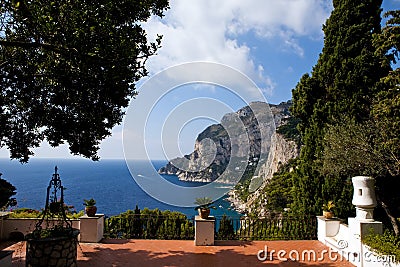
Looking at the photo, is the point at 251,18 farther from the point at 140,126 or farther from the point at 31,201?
the point at 31,201

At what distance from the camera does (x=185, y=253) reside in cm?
744

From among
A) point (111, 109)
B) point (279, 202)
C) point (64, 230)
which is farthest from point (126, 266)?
point (279, 202)

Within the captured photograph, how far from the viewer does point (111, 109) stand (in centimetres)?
639

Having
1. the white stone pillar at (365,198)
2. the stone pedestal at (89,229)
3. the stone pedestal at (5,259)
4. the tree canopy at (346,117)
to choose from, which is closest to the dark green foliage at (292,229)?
the tree canopy at (346,117)

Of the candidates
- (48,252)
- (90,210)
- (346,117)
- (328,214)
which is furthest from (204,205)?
(346,117)

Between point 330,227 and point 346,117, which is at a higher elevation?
point 346,117

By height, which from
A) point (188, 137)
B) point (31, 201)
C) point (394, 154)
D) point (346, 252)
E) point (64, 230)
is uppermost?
point (188, 137)

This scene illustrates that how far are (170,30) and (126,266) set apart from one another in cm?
541

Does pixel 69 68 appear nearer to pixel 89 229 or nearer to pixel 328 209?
pixel 89 229

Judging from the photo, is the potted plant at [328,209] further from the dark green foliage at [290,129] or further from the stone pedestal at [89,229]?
the dark green foliage at [290,129]

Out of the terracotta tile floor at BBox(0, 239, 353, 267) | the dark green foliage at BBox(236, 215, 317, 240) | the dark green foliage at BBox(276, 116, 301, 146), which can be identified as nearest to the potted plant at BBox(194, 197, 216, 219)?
the terracotta tile floor at BBox(0, 239, 353, 267)

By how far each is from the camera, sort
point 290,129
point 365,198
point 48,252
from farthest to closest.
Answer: point 290,129 → point 365,198 → point 48,252

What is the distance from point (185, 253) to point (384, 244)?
4.27m

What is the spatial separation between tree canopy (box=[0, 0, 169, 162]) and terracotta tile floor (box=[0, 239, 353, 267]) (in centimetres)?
228
